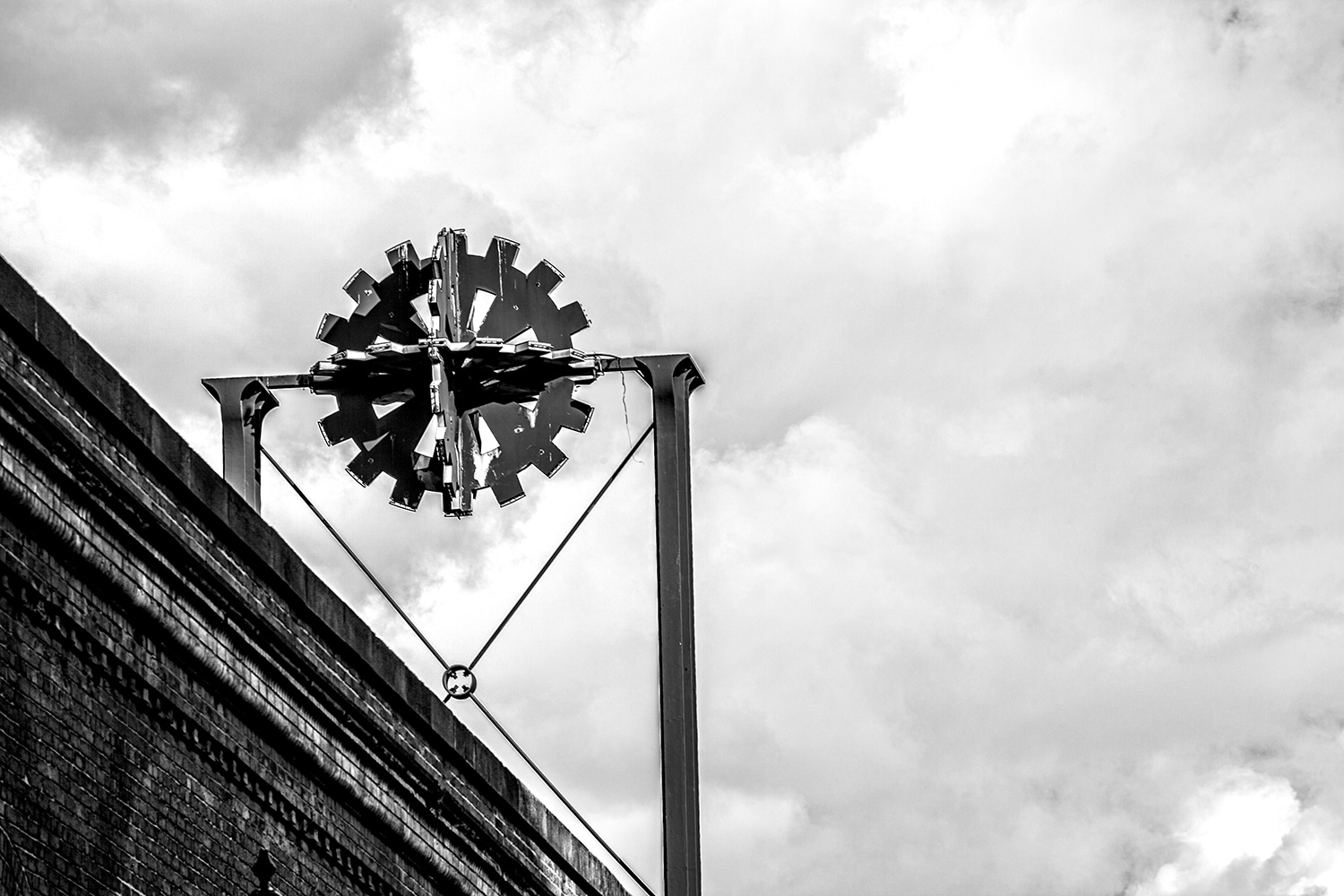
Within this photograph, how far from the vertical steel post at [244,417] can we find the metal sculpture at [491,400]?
20 millimetres

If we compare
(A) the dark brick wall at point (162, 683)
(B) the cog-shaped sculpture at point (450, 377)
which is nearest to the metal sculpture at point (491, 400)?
(B) the cog-shaped sculpture at point (450, 377)

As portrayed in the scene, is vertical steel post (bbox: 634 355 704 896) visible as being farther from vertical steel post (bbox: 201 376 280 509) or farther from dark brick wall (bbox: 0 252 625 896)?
dark brick wall (bbox: 0 252 625 896)

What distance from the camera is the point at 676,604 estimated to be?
55.7ft

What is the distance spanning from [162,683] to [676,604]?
23.9ft

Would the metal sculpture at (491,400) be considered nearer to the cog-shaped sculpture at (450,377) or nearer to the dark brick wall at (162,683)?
the cog-shaped sculpture at (450,377)

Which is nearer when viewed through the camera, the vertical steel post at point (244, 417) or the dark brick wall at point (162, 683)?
the dark brick wall at point (162, 683)

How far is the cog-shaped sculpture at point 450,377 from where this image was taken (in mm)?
16594

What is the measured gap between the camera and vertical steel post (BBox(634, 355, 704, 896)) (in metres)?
16.5

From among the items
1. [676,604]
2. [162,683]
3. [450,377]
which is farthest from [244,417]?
[162,683]

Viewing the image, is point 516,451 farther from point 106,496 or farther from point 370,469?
point 106,496

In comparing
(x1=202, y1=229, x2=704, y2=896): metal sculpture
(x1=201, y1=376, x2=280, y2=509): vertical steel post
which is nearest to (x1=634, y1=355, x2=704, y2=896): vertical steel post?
(x1=202, y1=229, x2=704, y2=896): metal sculpture

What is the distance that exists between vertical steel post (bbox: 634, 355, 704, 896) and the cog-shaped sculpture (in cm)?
58

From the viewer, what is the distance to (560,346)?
17062mm

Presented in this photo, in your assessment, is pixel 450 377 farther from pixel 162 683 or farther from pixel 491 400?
pixel 162 683
